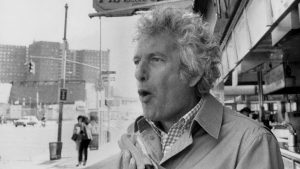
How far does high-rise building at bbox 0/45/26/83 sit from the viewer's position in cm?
6073

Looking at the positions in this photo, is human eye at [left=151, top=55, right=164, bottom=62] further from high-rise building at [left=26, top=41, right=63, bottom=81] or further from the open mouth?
high-rise building at [left=26, top=41, right=63, bottom=81]

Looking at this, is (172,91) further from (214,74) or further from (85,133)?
(85,133)

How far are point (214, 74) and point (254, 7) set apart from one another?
2582 millimetres

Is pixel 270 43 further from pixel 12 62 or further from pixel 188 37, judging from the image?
pixel 12 62

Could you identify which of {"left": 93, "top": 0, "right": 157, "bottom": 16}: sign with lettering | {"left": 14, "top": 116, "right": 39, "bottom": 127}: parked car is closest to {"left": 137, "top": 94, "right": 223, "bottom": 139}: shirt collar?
{"left": 93, "top": 0, "right": 157, "bottom": 16}: sign with lettering

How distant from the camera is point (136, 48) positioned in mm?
1767

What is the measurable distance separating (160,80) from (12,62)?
69615mm

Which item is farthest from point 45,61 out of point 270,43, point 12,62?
point 270,43

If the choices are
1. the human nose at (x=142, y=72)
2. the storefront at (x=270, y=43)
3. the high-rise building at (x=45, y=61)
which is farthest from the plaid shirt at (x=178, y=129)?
the high-rise building at (x=45, y=61)

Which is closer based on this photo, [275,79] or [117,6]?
[117,6]

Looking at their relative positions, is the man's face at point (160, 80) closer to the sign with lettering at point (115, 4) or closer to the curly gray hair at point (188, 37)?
the curly gray hair at point (188, 37)

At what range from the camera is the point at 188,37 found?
168 cm

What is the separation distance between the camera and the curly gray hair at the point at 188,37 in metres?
1.69

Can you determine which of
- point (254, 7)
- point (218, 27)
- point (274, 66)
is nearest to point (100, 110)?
point (274, 66)
